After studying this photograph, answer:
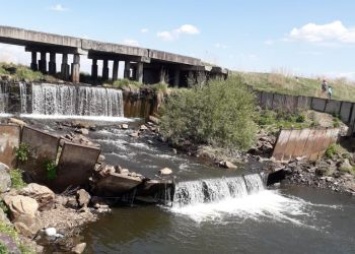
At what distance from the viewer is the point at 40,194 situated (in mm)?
13305

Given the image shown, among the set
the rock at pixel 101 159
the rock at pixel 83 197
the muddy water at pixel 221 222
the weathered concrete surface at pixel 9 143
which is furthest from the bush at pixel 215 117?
the weathered concrete surface at pixel 9 143

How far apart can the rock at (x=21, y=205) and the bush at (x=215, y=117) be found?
11845mm

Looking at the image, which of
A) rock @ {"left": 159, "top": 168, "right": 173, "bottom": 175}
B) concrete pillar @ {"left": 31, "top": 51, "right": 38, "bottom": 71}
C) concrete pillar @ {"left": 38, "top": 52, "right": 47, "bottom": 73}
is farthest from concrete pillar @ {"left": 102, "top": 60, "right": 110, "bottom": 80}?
rock @ {"left": 159, "top": 168, "right": 173, "bottom": 175}

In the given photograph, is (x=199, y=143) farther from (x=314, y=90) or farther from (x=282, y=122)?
(x=314, y=90)

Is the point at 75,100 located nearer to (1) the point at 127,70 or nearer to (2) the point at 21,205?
(1) the point at 127,70

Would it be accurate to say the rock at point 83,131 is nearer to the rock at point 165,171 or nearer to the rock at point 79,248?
the rock at point 165,171

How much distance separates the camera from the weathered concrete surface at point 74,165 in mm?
14859

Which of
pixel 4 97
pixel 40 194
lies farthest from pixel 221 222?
pixel 4 97

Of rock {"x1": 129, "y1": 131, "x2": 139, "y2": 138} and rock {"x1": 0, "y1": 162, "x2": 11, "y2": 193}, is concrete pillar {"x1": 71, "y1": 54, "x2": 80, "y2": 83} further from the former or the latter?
rock {"x1": 0, "y1": 162, "x2": 11, "y2": 193}

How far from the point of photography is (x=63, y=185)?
49.1 feet

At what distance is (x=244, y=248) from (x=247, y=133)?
10400 mm

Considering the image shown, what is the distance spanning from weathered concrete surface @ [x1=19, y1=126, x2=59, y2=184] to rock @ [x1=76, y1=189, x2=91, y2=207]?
1.22 meters

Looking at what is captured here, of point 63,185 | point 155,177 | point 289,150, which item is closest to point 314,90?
A: point 289,150

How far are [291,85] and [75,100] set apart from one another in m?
23.7
